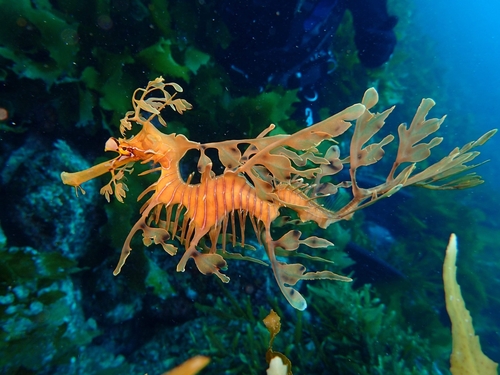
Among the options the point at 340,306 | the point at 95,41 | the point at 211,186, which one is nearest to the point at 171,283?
the point at 340,306

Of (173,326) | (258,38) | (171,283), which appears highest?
(258,38)

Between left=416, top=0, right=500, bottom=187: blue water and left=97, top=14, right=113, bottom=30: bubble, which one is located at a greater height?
left=416, top=0, right=500, bottom=187: blue water

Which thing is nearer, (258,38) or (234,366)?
(234,366)

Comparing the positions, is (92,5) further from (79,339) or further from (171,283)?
(79,339)

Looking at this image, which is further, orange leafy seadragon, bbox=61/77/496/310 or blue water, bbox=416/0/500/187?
blue water, bbox=416/0/500/187

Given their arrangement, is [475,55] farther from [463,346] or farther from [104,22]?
[463,346]

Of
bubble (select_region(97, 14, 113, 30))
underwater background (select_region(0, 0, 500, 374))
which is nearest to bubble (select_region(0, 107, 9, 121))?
underwater background (select_region(0, 0, 500, 374))

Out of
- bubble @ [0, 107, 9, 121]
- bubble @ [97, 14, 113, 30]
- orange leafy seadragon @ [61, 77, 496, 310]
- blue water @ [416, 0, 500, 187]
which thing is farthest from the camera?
blue water @ [416, 0, 500, 187]

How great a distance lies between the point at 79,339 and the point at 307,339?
6.77 feet

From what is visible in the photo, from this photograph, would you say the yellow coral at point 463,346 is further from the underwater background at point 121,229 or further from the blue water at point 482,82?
the blue water at point 482,82

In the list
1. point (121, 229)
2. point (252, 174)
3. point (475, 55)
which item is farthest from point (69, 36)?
point (475, 55)

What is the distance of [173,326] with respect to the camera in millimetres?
3205

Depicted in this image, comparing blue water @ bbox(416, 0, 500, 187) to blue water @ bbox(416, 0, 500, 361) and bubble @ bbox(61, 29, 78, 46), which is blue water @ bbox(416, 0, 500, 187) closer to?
blue water @ bbox(416, 0, 500, 361)

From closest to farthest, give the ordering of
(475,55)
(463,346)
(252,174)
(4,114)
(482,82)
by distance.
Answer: (463,346) → (252,174) → (4,114) → (482,82) → (475,55)
